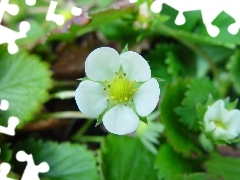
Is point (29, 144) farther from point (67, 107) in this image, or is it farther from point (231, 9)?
point (231, 9)

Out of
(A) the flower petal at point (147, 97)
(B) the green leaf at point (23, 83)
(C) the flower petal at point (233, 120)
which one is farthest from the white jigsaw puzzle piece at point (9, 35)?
(C) the flower petal at point (233, 120)

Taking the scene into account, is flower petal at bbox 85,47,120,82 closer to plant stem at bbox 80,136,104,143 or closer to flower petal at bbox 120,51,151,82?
flower petal at bbox 120,51,151,82

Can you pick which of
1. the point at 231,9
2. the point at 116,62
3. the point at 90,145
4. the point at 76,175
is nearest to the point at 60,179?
the point at 76,175

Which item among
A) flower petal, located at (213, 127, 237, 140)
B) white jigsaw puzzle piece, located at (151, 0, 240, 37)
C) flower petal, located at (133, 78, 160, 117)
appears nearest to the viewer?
flower petal, located at (133, 78, 160, 117)

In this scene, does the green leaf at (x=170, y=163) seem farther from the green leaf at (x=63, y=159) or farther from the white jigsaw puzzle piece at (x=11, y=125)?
the white jigsaw puzzle piece at (x=11, y=125)

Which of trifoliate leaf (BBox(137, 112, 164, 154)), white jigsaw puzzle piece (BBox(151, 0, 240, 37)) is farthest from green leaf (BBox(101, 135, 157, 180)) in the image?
white jigsaw puzzle piece (BBox(151, 0, 240, 37))
